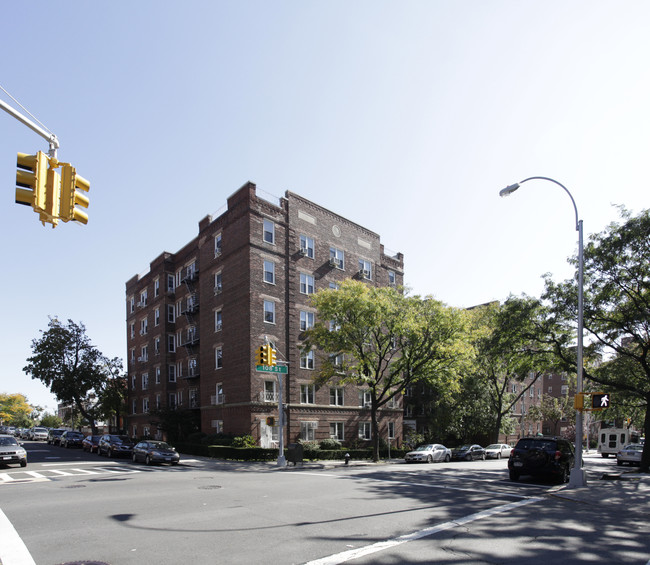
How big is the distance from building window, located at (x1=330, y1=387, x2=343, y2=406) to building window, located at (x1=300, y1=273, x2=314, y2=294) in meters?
8.18

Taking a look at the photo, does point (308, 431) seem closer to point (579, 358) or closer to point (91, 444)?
point (91, 444)

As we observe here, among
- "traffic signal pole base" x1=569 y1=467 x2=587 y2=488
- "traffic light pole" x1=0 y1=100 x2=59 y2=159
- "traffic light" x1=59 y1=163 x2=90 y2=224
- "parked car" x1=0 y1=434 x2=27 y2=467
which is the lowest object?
"parked car" x1=0 y1=434 x2=27 y2=467

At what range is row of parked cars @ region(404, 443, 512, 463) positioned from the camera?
32750mm

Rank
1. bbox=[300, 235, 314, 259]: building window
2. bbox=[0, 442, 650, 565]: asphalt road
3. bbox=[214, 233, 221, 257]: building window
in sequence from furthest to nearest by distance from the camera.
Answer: bbox=[214, 233, 221, 257]: building window
bbox=[300, 235, 314, 259]: building window
bbox=[0, 442, 650, 565]: asphalt road

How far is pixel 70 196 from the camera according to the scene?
7.29 metres

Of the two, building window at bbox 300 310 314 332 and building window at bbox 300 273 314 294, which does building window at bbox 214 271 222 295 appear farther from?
building window at bbox 300 310 314 332

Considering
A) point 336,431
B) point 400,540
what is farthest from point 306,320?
point 400,540

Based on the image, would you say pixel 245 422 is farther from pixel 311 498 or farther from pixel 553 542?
pixel 553 542

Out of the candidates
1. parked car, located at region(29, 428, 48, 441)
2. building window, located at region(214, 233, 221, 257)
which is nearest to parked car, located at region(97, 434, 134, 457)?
building window, located at region(214, 233, 221, 257)

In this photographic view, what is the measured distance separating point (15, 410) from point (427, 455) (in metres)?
113

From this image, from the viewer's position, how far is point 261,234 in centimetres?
3553

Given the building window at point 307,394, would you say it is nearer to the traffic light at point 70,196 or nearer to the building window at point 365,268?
the building window at point 365,268

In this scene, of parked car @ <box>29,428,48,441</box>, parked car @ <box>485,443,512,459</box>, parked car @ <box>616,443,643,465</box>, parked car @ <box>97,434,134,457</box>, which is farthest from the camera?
parked car @ <box>29,428,48,441</box>

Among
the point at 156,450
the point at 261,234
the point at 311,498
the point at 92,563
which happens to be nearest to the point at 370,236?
the point at 261,234
